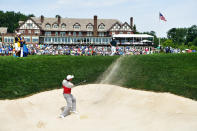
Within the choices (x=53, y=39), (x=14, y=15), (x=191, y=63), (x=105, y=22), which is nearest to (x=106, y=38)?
(x=105, y=22)

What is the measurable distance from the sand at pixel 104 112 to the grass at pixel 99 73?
4.22ft

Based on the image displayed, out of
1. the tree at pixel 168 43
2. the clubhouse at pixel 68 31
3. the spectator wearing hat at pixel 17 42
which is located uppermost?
the clubhouse at pixel 68 31

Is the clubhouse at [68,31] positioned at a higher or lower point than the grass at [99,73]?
higher

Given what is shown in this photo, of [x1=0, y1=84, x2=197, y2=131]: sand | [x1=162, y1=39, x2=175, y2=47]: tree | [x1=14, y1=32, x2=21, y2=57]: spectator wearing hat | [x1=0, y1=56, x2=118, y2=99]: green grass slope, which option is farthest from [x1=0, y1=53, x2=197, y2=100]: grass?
[x1=162, y1=39, x2=175, y2=47]: tree

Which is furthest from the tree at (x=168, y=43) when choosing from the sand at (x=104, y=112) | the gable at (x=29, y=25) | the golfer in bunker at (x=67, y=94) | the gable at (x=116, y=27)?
the golfer in bunker at (x=67, y=94)

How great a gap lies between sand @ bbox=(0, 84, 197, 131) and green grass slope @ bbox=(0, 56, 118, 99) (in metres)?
1.32

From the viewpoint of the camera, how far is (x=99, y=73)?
20.9 m

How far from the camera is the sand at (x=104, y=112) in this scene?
1236 cm

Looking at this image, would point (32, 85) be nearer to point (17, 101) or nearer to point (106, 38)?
point (17, 101)

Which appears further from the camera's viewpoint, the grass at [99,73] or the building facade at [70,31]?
the building facade at [70,31]

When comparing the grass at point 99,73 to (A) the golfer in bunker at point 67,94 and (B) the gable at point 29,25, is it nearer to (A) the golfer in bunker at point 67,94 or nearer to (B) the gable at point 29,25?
(A) the golfer in bunker at point 67,94

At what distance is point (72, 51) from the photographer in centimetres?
4175

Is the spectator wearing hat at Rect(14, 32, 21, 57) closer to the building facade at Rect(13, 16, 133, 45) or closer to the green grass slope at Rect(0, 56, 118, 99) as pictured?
the green grass slope at Rect(0, 56, 118, 99)

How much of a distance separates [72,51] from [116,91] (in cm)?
2585
